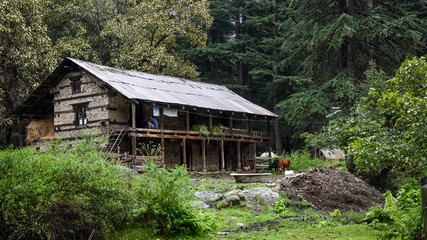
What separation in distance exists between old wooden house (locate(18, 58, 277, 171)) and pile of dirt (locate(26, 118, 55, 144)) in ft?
0.21

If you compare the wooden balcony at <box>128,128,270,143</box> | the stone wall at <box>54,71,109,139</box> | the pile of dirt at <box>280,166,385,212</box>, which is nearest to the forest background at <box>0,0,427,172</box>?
the pile of dirt at <box>280,166,385,212</box>

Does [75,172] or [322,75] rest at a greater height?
[322,75]

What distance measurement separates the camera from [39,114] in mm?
A: 29688

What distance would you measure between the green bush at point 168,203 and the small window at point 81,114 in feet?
58.7

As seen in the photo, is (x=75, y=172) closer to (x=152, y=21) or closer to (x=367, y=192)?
(x=367, y=192)

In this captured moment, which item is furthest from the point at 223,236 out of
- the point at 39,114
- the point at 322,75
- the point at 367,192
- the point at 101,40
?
the point at 101,40

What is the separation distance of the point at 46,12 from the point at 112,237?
27.1m

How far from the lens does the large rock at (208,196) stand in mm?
14023

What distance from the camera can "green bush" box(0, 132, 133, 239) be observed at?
7617 millimetres

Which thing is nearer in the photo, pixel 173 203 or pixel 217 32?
pixel 173 203

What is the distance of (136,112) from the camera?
27.1 metres

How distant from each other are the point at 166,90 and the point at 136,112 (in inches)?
94.5

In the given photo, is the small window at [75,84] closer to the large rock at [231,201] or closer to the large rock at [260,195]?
the large rock at [260,195]

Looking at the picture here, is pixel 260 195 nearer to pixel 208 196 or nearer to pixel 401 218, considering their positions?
pixel 208 196
